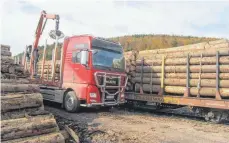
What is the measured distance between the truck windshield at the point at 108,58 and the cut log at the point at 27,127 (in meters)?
5.28

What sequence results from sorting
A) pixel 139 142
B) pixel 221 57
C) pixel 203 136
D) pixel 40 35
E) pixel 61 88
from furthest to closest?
1. pixel 40 35
2. pixel 61 88
3. pixel 221 57
4. pixel 203 136
5. pixel 139 142

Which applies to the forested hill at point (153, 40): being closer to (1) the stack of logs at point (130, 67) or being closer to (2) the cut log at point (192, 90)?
(1) the stack of logs at point (130, 67)

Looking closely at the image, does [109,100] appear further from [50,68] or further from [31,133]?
[31,133]

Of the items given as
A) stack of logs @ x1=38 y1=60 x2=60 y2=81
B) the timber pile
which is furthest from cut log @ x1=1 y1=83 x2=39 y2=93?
stack of logs @ x1=38 y1=60 x2=60 y2=81

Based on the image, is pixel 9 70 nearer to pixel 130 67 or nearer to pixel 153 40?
pixel 130 67

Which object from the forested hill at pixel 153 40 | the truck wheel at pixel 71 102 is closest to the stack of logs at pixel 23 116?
the truck wheel at pixel 71 102

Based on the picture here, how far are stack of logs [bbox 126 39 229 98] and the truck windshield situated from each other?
1.27 meters

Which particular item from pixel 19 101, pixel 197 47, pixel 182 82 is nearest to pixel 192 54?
pixel 197 47

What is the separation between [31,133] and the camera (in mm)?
5574

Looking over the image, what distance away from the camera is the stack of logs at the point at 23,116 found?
5.34 metres

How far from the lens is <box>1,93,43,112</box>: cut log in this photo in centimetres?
588

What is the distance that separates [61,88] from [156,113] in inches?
173

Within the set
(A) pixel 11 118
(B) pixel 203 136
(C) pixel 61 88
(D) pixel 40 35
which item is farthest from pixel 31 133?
(D) pixel 40 35

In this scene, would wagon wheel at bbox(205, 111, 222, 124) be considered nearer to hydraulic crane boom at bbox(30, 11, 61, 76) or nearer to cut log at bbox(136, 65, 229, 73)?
cut log at bbox(136, 65, 229, 73)
